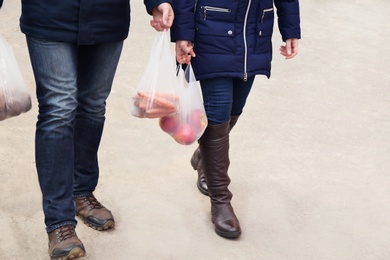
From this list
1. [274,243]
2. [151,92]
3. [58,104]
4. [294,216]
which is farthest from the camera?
[294,216]

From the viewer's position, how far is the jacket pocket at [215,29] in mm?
3207

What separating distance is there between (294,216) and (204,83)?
2.85 feet

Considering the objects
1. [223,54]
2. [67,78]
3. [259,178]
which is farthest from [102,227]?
[259,178]

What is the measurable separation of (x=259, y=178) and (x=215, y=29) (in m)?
1.12

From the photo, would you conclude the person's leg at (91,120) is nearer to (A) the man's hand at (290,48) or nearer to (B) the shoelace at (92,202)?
(B) the shoelace at (92,202)

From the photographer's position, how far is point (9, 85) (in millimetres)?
2898

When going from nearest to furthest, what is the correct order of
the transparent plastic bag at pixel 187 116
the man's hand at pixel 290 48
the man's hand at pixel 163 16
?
1. the man's hand at pixel 163 16
2. the transparent plastic bag at pixel 187 116
3. the man's hand at pixel 290 48

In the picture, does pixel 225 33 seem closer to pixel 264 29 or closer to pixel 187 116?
pixel 264 29

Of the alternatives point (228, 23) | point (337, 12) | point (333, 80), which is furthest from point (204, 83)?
point (337, 12)

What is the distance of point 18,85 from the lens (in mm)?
2930

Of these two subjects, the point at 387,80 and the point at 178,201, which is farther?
the point at 387,80

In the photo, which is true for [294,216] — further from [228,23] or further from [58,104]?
[58,104]

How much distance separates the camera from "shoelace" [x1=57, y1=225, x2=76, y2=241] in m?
3.04

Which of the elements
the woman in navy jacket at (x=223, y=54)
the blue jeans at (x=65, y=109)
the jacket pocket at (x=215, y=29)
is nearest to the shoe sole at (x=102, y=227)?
the blue jeans at (x=65, y=109)
